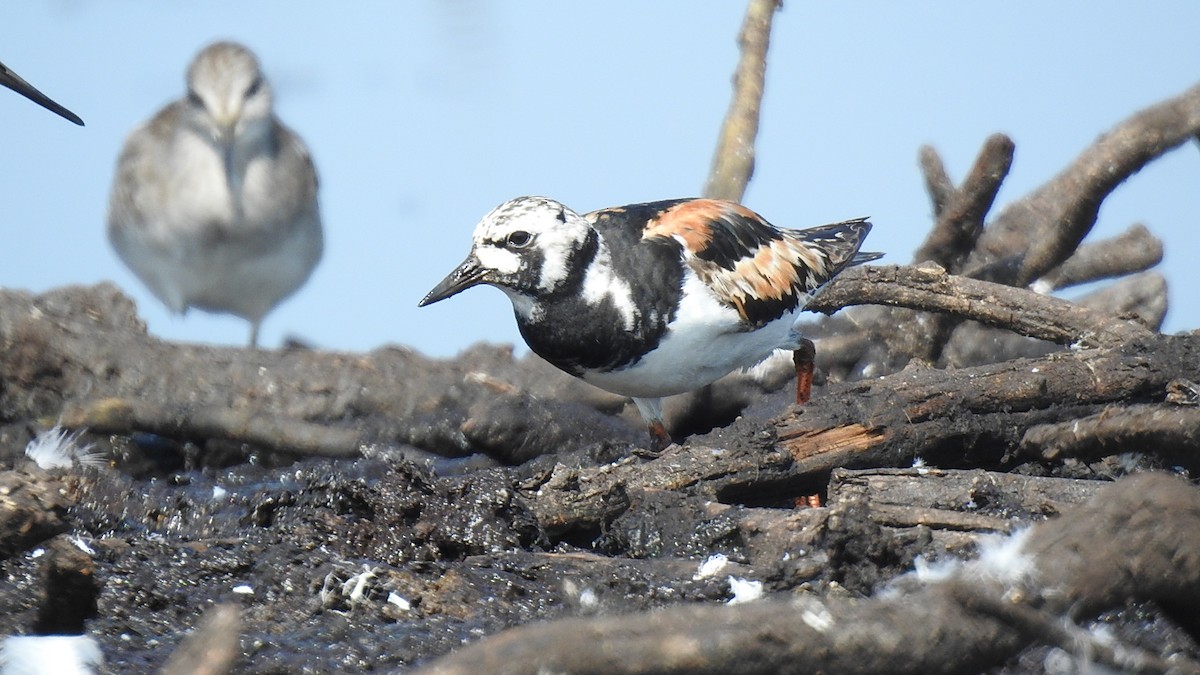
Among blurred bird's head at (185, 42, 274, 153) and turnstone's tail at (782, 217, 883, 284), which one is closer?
turnstone's tail at (782, 217, 883, 284)

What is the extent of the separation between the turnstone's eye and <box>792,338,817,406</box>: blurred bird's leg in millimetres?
1620

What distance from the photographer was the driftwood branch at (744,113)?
8.10m

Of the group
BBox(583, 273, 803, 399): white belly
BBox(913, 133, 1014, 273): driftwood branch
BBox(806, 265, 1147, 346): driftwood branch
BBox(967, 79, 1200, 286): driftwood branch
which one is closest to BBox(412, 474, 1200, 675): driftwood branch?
BBox(583, 273, 803, 399): white belly

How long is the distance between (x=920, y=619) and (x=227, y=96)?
22.3 ft

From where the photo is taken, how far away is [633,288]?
5.23 metres

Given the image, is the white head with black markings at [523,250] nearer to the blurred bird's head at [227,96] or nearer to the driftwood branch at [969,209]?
the driftwood branch at [969,209]

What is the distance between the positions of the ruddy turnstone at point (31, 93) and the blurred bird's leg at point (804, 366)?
124 inches

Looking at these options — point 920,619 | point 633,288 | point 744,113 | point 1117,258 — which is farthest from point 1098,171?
point 920,619

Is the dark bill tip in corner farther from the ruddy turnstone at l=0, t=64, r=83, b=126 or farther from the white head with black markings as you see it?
the ruddy turnstone at l=0, t=64, r=83, b=126

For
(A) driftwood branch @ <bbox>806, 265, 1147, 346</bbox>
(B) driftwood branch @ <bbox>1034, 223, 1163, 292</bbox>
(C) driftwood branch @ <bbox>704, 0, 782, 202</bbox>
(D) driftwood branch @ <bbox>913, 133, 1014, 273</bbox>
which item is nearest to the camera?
(A) driftwood branch @ <bbox>806, 265, 1147, 346</bbox>

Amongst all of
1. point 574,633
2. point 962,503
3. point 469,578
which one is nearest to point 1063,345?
point 962,503

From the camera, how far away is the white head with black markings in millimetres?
5090

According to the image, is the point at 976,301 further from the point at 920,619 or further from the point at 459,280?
the point at 920,619

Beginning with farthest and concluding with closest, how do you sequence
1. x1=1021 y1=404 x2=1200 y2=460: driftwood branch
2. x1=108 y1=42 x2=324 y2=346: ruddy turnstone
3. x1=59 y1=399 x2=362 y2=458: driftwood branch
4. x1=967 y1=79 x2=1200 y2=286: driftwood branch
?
1. x1=108 y1=42 x2=324 y2=346: ruddy turnstone
2. x1=967 y1=79 x2=1200 y2=286: driftwood branch
3. x1=59 y1=399 x2=362 y2=458: driftwood branch
4. x1=1021 y1=404 x2=1200 y2=460: driftwood branch
